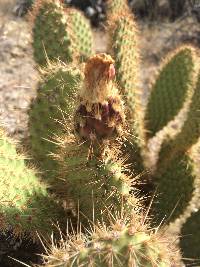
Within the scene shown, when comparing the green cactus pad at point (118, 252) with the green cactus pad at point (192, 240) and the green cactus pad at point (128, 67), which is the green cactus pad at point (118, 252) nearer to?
the green cactus pad at point (192, 240)

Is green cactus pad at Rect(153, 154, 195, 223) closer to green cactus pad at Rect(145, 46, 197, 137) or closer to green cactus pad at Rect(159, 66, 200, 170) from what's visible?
green cactus pad at Rect(159, 66, 200, 170)

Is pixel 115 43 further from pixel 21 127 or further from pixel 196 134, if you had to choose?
pixel 21 127

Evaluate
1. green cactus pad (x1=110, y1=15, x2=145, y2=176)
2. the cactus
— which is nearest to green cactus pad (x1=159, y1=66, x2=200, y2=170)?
green cactus pad (x1=110, y1=15, x2=145, y2=176)

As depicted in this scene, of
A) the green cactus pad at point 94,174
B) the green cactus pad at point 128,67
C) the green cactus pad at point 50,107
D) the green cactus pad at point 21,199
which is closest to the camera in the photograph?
the green cactus pad at point 94,174

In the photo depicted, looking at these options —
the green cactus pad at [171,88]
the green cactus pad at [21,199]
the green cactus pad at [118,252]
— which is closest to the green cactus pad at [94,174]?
the green cactus pad at [21,199]

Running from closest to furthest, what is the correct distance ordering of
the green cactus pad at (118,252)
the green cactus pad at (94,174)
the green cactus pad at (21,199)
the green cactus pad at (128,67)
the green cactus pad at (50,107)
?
1. the green cactus pad at (118,252)
2. the green cactus pad at (94,174)
3. the green cactus pad at (21,199)
4. the green cactus pad at (50,107)
5. the green cactus pad at (128,67)

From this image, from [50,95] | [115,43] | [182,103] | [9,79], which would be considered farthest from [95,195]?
[9,79]

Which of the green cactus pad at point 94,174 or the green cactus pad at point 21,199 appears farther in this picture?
the green cactus pad at point 21,199

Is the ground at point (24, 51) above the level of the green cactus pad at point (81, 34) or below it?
below
